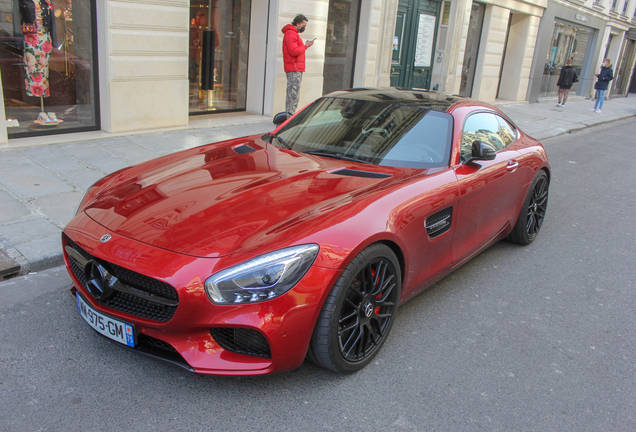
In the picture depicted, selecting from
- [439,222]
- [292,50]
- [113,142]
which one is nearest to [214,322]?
[439,222]

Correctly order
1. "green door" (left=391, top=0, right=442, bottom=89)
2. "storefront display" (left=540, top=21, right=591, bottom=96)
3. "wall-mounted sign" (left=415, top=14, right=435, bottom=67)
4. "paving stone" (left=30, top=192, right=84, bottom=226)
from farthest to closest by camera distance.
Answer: "storefront display" (left=540, top=21, right=591, bottom=96) → "wall-mounted sign" (left=415, top=14, right=435, bottom=67) → "green door" (left=391, top=0, right=442, bottom=89) → "paving stone" (left=30, top=192, right=84, bottom=226)

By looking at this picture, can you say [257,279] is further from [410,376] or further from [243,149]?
[243,149]

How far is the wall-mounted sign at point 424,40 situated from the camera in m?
14.6

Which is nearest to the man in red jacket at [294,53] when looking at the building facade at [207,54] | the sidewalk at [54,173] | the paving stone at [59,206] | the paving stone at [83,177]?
the building facade at [207,54]

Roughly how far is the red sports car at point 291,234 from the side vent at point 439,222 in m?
0.01

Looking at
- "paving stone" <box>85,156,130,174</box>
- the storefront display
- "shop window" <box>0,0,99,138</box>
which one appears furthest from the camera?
the storefront display

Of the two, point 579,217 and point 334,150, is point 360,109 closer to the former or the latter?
point 334,150

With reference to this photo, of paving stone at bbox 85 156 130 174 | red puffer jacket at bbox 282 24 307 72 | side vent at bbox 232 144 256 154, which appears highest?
red puffer jacket at bbox 282 24 307 72

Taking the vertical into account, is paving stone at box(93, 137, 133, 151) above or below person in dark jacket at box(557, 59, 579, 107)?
below

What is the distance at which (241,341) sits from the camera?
2.44 metres

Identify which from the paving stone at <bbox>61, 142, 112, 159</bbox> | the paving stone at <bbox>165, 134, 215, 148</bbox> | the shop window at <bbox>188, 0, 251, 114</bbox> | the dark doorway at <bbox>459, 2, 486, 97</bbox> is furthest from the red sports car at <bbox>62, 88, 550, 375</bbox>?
the dark doorway at <bbox>459, 2, 486, 97</bbox>

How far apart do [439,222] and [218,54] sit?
814cm

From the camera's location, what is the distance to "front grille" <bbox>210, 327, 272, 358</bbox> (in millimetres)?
2426

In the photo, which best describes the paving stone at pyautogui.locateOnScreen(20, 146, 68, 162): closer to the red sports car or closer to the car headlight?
the red sports car
